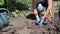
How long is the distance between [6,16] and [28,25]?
1.80ft

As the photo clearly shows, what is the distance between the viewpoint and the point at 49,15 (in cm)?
545

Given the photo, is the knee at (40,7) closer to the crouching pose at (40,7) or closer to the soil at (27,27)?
the crouching pose at (40,7)

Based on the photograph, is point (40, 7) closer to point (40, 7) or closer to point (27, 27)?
point (40, 7)

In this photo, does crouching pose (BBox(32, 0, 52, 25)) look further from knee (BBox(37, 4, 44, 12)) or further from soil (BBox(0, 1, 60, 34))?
soil (BBox(0, 1, 60, 34))

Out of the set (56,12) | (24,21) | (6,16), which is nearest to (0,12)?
(6,16)

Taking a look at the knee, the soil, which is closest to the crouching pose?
the knee

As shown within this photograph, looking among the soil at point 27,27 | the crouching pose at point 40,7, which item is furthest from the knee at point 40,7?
the soil at point 27,27

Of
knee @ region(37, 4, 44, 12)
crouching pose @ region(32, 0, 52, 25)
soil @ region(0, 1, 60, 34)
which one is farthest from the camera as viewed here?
knee @ region(37, 4, 44, 12)

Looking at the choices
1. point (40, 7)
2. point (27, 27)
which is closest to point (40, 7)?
point (40, 7)

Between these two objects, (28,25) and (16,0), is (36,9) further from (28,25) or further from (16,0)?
(16,0)

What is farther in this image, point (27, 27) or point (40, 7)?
point (40, 7)

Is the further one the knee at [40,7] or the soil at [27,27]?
the knee at [40,7]

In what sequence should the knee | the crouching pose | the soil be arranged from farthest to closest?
the knee
the crouching pose
the soil

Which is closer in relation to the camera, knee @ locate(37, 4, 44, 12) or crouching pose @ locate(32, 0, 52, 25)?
crouching pose @ locate(32, 0, 52, 25)
